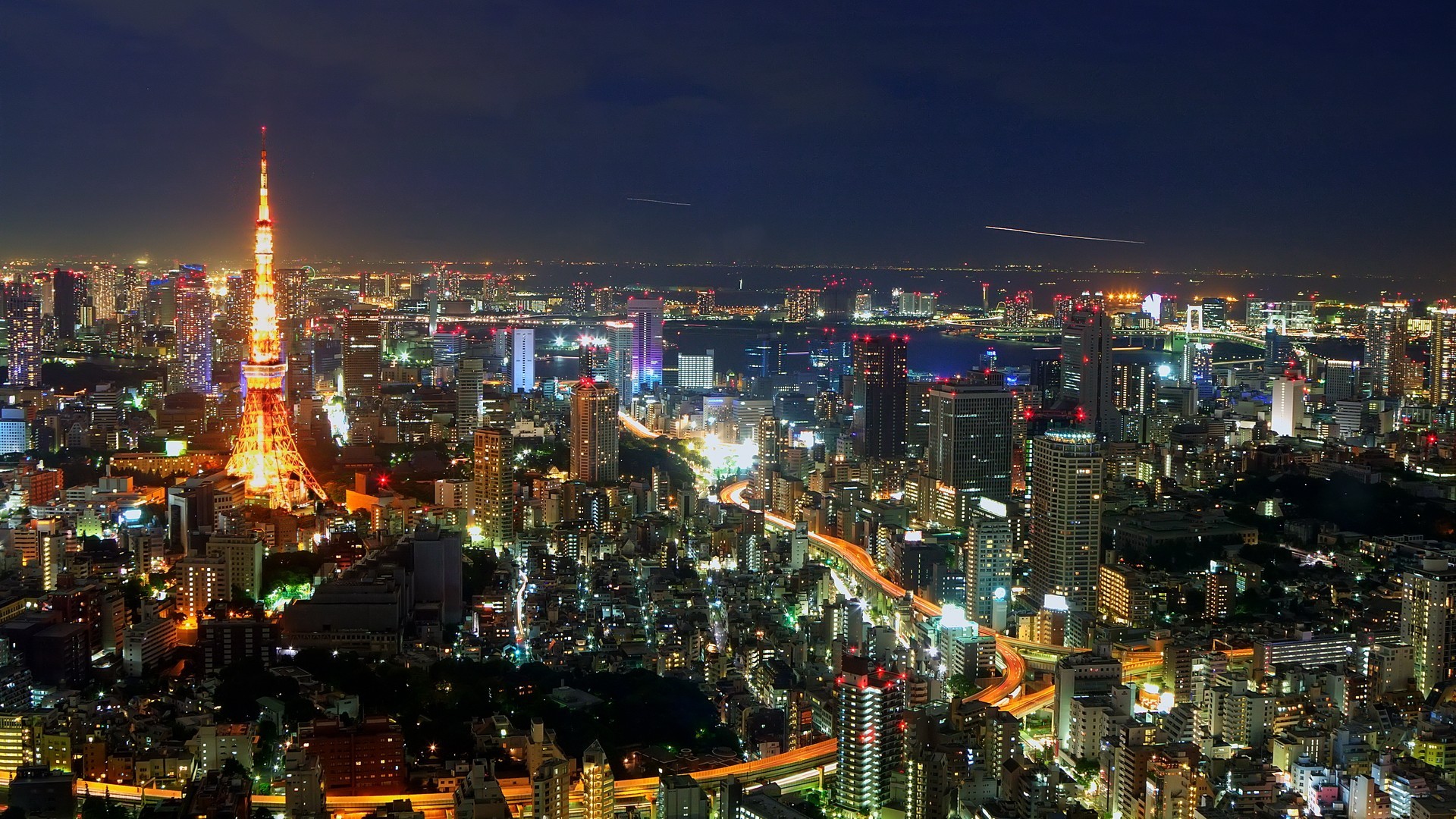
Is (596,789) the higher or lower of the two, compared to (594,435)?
lower

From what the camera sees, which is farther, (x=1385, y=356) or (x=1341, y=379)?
(x=1341, y=379)

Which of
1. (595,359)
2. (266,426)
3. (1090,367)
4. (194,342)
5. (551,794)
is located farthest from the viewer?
(595,359)

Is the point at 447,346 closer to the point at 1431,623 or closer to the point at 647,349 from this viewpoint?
the point at 647,349

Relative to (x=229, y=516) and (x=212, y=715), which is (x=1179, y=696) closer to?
(x=212, y=715)

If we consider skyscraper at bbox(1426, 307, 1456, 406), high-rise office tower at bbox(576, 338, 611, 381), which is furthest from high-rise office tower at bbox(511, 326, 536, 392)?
skyscraper at bbox(1426, 307, 1456, 406)

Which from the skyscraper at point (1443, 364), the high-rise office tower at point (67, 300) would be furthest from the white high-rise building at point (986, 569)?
the high-rise office tower at point (67, 300)

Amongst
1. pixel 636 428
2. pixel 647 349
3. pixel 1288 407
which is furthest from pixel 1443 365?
pixel 647 349

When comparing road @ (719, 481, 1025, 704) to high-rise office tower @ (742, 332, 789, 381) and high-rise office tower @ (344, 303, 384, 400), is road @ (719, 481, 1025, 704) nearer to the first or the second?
high-rise office tower @ (742, 332, 789, 381)

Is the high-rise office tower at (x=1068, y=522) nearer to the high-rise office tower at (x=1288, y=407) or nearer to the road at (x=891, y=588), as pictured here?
the road at (x=891, y=588)

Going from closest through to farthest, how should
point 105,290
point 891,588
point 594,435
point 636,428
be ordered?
point 891,588, point 594,435, point 105,290, point 636,428
